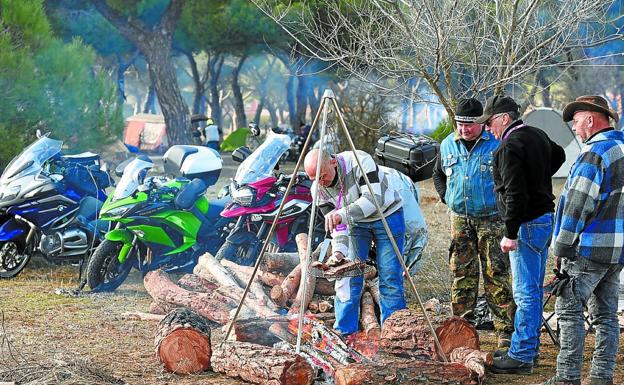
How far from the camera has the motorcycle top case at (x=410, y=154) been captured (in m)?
8.45

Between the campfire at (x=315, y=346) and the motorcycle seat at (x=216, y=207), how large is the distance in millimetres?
1569

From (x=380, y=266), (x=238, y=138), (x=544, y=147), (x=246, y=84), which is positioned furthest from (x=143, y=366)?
(x=246, y=84)

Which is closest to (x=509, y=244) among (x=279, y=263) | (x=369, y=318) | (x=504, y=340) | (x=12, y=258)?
(x=504, y=340)

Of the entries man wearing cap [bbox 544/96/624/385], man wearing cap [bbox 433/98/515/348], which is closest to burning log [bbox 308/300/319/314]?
man wearing cap [bbox 433/98/515/348]

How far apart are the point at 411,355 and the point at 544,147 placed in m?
1.49

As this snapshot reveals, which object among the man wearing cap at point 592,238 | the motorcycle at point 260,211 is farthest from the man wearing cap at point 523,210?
the motorcycle at point 260,211

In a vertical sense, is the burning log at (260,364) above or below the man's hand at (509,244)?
below

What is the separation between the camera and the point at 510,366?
231 inches

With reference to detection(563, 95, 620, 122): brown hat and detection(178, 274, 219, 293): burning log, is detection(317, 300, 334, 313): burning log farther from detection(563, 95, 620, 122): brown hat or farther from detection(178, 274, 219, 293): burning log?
detection(563, 95, 620, 122): brown hat

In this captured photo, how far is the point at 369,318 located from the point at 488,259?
0.94 meters

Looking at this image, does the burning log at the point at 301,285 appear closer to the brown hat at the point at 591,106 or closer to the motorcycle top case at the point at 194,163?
the motorcycle top case at the point at 194,163

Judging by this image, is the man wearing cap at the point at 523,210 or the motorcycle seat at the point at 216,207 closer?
the man wearing cap at the point at 523,210

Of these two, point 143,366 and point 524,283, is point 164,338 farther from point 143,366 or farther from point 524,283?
point 524,283

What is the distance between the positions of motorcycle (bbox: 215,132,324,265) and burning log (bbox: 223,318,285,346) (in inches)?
101
